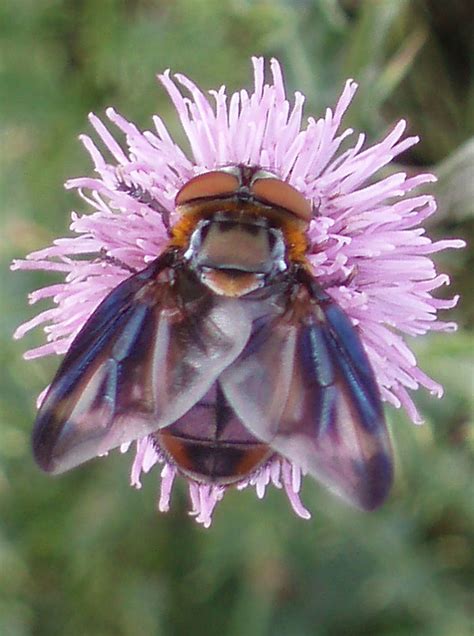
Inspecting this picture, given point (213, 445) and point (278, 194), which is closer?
point (213, 445)

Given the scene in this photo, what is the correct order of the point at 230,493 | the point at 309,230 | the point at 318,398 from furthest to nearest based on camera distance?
the point at 230,493 → the point at 309,230 → the point at 318,398

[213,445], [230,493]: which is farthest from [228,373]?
[230,493]

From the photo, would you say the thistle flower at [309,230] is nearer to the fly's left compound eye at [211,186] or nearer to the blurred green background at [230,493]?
the fly's left compound eye at [211,186]

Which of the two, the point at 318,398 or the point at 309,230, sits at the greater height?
the point at 309,230

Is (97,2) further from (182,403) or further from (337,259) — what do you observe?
(182,403)

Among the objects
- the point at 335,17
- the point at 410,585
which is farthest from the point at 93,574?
the point at 335,17

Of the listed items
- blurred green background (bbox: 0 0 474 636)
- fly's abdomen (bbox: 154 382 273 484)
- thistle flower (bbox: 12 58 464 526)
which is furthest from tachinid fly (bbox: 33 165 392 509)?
blurred green background (bbox: 0 0 474 636)

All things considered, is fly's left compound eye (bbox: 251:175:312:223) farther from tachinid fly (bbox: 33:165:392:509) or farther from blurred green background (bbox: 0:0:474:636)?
blurred green background (bbox: 0:0:474:636)

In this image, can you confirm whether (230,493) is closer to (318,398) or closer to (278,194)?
(278,194)

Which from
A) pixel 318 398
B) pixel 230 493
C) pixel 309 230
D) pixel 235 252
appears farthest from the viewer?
pixel 230 493
